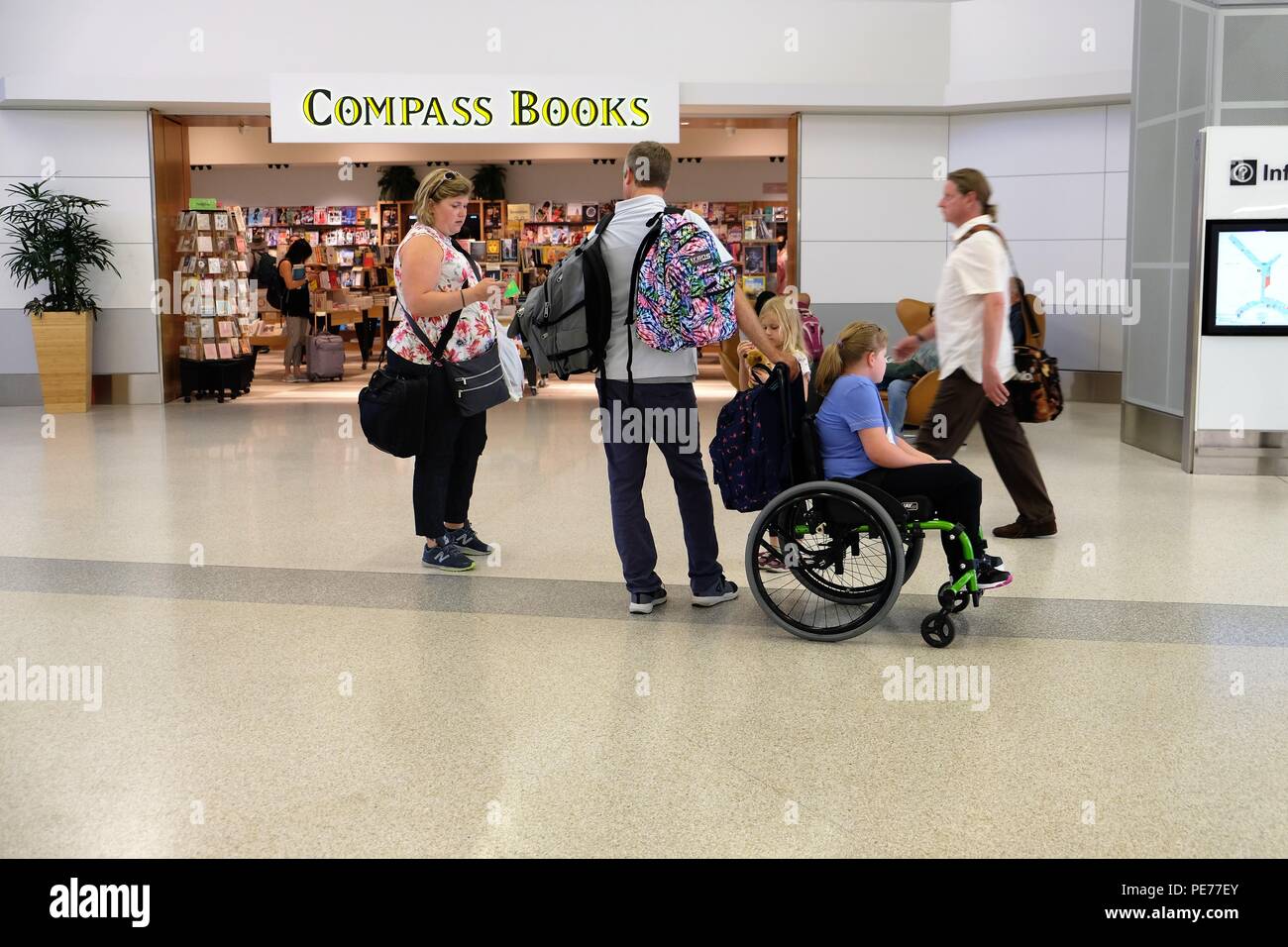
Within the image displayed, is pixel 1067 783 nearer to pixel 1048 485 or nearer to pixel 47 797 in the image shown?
pixel 47 797

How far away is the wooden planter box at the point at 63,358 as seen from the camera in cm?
1088

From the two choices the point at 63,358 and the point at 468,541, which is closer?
the point at 468,541

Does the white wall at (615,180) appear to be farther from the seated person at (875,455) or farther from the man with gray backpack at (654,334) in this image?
the seated person at (875,455)

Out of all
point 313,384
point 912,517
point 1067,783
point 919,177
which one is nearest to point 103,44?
point 313,384

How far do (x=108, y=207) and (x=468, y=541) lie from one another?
25.6 feet

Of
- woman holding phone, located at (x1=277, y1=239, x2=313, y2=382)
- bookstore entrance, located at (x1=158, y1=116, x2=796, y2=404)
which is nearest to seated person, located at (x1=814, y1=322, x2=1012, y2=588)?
bookstore entrance, located at (x1=158, y1=116, x2=796, y2=404)

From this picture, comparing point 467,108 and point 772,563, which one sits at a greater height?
point 467,108

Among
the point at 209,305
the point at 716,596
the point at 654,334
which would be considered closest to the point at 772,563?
the point at 716,596

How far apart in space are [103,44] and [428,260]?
797 cm

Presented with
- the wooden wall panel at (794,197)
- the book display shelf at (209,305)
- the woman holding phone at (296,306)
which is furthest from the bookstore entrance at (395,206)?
the wooden wall panel at (794,197)

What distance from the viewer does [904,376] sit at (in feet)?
26.8

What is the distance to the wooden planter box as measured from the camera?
10883mm

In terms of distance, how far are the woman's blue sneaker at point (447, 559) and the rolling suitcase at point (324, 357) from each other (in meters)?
9.64

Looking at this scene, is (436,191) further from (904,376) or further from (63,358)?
(63,358)
